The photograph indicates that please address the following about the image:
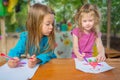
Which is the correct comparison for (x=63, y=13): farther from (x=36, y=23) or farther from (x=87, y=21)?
(x=36, y=23)

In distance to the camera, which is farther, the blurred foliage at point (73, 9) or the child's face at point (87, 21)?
the blurred foliage at point (73, 9)

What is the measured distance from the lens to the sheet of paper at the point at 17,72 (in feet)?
2.46

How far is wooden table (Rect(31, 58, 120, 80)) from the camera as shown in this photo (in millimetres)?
751

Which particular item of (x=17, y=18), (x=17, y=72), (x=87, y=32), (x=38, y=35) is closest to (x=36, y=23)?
(x=38, y=35)

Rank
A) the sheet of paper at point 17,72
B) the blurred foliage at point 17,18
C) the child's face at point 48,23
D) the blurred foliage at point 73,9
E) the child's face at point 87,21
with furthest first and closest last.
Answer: the blurred foliage at point 73,9 < the blurred foliage at point 17,18 < the child's face at point 87,21 < the child's face at point 48,23 < the sheet of paper at point 17,72

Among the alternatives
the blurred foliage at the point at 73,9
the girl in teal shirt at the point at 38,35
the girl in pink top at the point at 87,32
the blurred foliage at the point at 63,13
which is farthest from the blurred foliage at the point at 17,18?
the girl in teal shirt at the point at 38,35

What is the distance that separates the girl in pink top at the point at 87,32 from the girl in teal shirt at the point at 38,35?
0.29 meters

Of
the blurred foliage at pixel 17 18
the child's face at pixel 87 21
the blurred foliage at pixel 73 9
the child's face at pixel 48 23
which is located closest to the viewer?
the child's face at pixel 48 23

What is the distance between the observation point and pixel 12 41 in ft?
9.89

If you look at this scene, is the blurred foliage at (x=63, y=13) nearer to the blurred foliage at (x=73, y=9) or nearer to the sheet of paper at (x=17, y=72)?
the blurred foliage at (x=73, y=9)

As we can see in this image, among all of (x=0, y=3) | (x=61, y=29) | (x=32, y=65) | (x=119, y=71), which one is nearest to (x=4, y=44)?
(x=0, y=3)

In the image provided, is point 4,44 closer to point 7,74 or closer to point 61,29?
point 61,29

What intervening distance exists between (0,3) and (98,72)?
1.98 metres

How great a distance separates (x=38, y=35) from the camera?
45.5 inches
